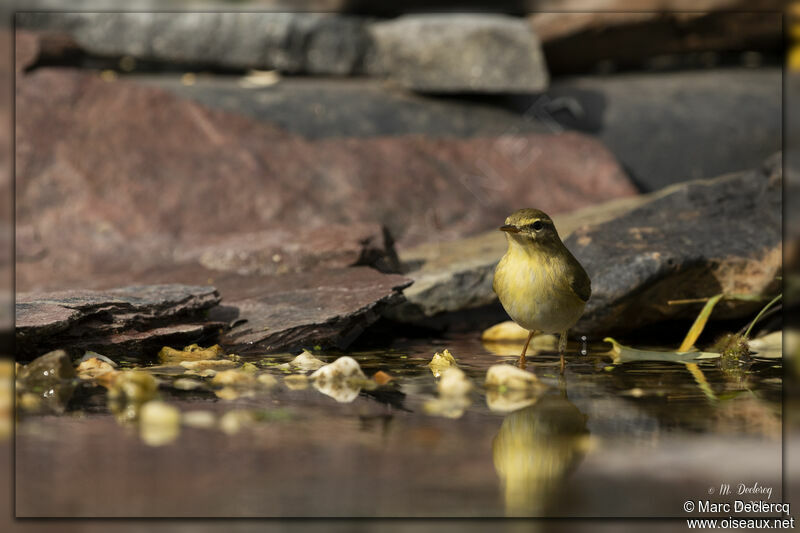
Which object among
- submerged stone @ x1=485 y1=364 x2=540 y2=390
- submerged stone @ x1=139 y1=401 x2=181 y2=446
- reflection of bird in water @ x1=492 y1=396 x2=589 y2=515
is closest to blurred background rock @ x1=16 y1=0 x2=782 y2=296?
submerged stone @ x1=485 y1=364 x2=540 y2=390

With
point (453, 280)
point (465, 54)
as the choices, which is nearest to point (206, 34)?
point (465, 54)

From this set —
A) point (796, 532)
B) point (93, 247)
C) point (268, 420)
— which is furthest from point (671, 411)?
point (93, 247)

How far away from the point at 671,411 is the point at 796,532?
1054 mm

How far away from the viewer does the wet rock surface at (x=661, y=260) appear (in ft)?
15.0

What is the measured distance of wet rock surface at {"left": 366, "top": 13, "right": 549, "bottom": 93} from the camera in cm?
683

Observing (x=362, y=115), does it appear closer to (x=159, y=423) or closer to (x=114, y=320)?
(x=114, y=320)

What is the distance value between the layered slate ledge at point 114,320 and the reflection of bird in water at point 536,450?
202cm

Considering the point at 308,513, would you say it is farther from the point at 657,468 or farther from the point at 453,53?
the point at 453,53

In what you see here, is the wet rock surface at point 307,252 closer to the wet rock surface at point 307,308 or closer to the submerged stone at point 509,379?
the wet rock surface at point 307,308

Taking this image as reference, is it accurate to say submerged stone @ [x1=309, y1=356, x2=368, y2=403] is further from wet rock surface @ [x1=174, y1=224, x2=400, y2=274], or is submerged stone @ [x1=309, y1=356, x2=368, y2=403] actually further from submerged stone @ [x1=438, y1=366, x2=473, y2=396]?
wet rock surface @ [x1=174, y1=224, x2=400, y2=274]

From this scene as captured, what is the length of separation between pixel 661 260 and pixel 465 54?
304 cm

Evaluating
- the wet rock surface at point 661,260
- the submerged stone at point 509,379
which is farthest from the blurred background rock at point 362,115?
the submerged stone at point 509,379

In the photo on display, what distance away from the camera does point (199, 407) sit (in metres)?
2.94

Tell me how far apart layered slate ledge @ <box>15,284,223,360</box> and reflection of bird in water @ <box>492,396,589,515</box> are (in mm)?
2024
